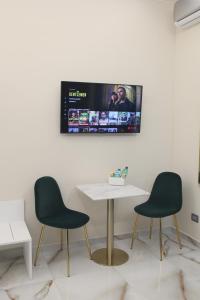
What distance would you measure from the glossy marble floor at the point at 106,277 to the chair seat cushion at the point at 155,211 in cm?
47

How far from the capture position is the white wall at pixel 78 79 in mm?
3240

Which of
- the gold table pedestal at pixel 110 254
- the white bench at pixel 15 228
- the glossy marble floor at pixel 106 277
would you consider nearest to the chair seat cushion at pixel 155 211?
the gold table pedestal at pixel 110 254

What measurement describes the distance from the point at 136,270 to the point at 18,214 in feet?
4.45

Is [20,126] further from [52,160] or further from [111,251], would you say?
[111,251]

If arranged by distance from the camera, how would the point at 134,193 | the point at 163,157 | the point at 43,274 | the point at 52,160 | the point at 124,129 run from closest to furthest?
the point at 43,274 → the point at 134,193 → the point at 52,160 → the point at 124,129 → the point at 163,157

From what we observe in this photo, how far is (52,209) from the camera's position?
3299 millimetres

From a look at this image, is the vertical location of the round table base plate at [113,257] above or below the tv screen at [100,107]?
below

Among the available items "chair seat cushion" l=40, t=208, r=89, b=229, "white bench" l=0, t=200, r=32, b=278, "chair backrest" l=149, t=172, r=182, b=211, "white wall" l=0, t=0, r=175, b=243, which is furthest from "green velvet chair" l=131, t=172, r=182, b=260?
"white bench" l=0, t=200, r=32, b=278

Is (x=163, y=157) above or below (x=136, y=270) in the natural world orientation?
above

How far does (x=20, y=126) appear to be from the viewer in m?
3.29

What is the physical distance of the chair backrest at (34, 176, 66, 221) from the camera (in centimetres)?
319

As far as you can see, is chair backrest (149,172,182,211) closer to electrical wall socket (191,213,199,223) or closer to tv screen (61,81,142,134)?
electrical wall socket (191,213,199,223)

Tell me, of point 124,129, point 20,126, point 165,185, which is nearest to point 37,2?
point 20,126

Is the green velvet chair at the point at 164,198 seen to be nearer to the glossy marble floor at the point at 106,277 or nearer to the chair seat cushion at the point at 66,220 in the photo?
the glossy marble floor at the point at 106,277
